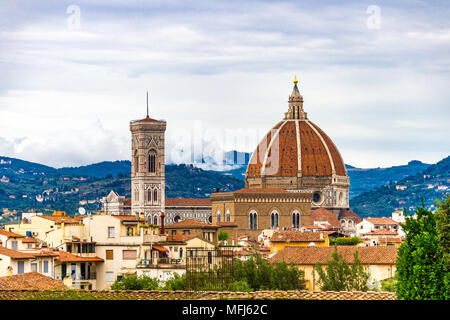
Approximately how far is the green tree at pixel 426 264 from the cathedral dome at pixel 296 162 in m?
138

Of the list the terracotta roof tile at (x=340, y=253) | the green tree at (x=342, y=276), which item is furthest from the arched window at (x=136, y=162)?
the green tree at (x=342, y=276)

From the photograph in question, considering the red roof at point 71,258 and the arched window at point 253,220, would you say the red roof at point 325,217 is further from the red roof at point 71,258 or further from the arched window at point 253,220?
the red roof at point 71,258

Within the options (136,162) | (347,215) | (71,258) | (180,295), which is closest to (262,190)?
(347,215)

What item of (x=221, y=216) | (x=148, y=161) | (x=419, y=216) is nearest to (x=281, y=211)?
(x=221, y=216)

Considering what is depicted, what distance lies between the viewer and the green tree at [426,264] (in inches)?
1228

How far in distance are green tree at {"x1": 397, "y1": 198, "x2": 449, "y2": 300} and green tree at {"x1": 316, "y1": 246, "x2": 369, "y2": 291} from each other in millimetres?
19768

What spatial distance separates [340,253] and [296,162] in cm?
10803

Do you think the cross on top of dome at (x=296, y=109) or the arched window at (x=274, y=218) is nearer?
the arched window at (x=274, y=218)

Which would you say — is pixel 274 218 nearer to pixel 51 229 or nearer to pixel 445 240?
pixel 51 229

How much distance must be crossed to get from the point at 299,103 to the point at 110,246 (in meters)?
120

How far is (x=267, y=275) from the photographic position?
57.2 meters

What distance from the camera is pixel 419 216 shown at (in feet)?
114

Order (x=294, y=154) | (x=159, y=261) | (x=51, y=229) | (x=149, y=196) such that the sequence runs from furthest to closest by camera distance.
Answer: (x=149, y=196) < (x=294, y=154) < (x=51, y=229) < (x=159, y=261)
